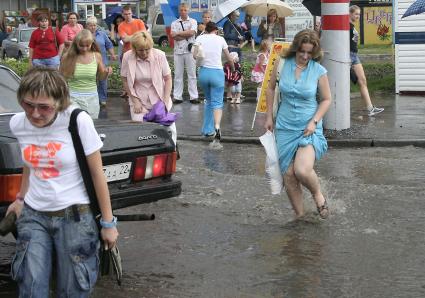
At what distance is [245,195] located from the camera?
905 cm

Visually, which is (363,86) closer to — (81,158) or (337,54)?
(337,54)

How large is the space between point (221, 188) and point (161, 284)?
335 cm

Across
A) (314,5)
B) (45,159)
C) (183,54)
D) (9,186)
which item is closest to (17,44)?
(183,54)

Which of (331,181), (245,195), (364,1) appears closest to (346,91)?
(331,181)

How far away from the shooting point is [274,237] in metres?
7.37

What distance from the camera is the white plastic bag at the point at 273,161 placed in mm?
7848

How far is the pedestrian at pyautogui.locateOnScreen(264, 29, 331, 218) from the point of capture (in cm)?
762

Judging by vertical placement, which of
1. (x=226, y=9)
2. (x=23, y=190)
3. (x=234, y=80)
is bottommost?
(x=234, y=80)

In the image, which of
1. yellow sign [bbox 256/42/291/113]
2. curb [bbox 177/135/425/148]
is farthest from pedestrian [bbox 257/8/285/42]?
curb [bbox 177/135/425/148]

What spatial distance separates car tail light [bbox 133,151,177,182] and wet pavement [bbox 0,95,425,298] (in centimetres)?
73

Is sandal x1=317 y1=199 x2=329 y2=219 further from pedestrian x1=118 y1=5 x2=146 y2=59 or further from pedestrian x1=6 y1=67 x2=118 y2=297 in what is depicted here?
pedestrian x1=118 y1=5 x2=146 y2=59

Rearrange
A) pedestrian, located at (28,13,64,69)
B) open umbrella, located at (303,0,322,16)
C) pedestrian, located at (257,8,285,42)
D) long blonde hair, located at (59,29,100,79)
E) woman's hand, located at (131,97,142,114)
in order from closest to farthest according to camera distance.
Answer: woman's hand, located at (131,97,142,114), long blonde hair, located at (59,29,100,79), open umbrella, located at (303,0,322,16), pedestrian, located at (28,13,64,69), pedestrian, located at (257,8,285,42)

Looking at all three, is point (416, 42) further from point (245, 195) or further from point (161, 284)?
point (161, 284)

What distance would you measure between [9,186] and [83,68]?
494 cm
